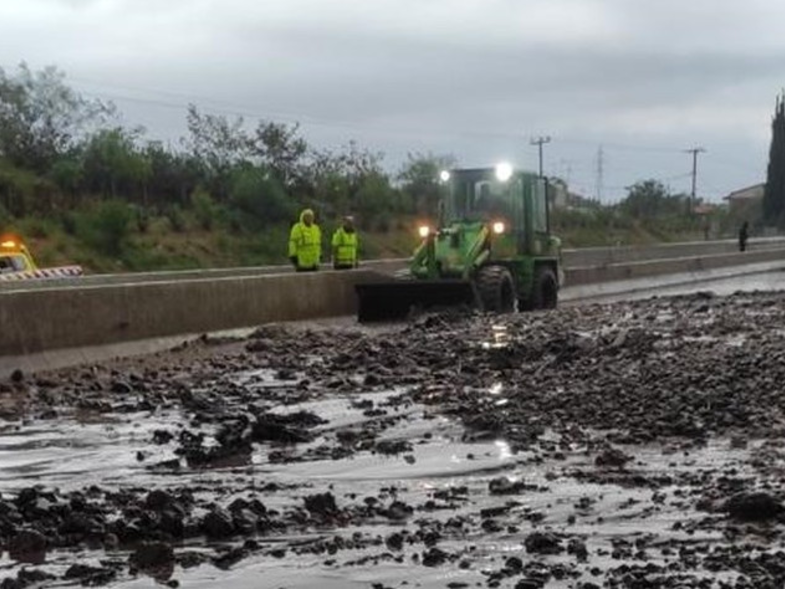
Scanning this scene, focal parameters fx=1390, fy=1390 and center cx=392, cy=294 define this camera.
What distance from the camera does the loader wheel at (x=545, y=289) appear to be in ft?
90.5

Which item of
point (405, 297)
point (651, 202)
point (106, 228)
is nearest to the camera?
point (405, 297)

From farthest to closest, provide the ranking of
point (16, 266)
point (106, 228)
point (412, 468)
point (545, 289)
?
point (106, 228), point (16, 266), point (545, 289), point (412, 468)

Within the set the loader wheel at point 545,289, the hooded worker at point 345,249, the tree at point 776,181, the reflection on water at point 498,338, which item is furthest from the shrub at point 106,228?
the tree at point 776,181

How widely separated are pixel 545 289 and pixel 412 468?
19.3m

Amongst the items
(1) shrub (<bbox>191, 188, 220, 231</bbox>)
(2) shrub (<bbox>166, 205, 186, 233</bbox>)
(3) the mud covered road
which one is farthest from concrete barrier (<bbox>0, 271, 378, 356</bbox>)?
(1) shrub (<bbox>191, 188, 220, 231</bbox>)

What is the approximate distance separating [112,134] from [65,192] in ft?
16.1

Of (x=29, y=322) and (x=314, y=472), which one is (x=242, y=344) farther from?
(x=314, y=472)

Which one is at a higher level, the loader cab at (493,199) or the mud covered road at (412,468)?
the loader cab at (493,199)

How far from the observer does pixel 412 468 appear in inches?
367

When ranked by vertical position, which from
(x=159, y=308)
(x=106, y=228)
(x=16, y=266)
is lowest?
(x=159, y=308)

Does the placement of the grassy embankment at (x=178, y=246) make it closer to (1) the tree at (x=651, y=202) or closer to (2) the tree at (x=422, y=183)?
(2) the tree at (x=422, y=183)

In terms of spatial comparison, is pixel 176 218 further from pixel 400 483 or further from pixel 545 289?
pixel 400 483

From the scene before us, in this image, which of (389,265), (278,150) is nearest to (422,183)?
(278,150)

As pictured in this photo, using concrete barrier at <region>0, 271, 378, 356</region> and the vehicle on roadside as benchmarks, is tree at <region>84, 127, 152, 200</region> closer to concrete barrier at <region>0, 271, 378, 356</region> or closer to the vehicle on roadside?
the vehicle on roadside
